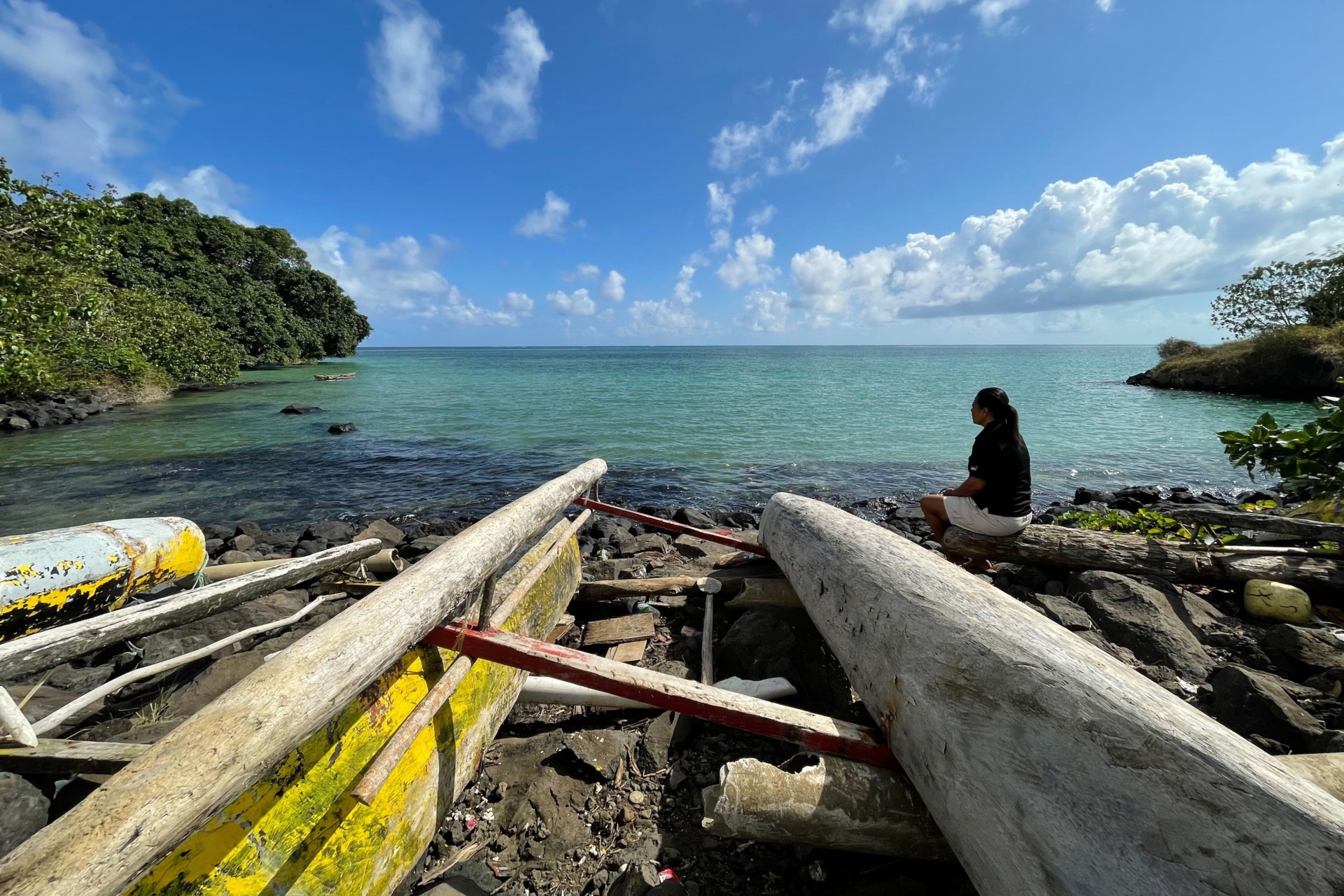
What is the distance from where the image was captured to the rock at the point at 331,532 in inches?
333

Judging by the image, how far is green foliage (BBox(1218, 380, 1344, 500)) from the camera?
4215 millimetres

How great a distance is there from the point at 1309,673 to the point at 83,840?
5891 millimetres

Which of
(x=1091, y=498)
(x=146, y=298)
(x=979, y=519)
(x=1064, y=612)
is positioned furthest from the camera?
(x=146, y=298)

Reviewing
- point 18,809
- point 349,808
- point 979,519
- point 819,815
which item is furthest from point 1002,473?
point 18,809

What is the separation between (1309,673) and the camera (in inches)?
135

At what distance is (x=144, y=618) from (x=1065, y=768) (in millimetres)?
4211

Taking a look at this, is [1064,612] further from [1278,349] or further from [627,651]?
[1278,349]

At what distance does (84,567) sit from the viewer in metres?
3.80

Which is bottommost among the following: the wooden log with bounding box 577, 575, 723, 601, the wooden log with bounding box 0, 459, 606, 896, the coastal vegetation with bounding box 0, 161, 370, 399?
the wooden log with bounding box 577, 575, 723, 601

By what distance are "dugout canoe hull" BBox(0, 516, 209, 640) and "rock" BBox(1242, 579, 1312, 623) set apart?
8.82m

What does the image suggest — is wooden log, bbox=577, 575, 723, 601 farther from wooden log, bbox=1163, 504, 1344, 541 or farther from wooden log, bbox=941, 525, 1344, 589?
wooden log, bbox=1163, 504, 1344, 541

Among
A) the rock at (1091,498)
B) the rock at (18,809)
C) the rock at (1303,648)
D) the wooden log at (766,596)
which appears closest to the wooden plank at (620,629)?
the wooden log at (766,596)

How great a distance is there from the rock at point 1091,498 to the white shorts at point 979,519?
7972 mm

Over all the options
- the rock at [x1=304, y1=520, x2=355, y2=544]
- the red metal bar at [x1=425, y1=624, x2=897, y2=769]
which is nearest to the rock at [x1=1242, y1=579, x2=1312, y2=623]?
the red metal bar at [x1=425, y1=624, x2=897, y2=769]
